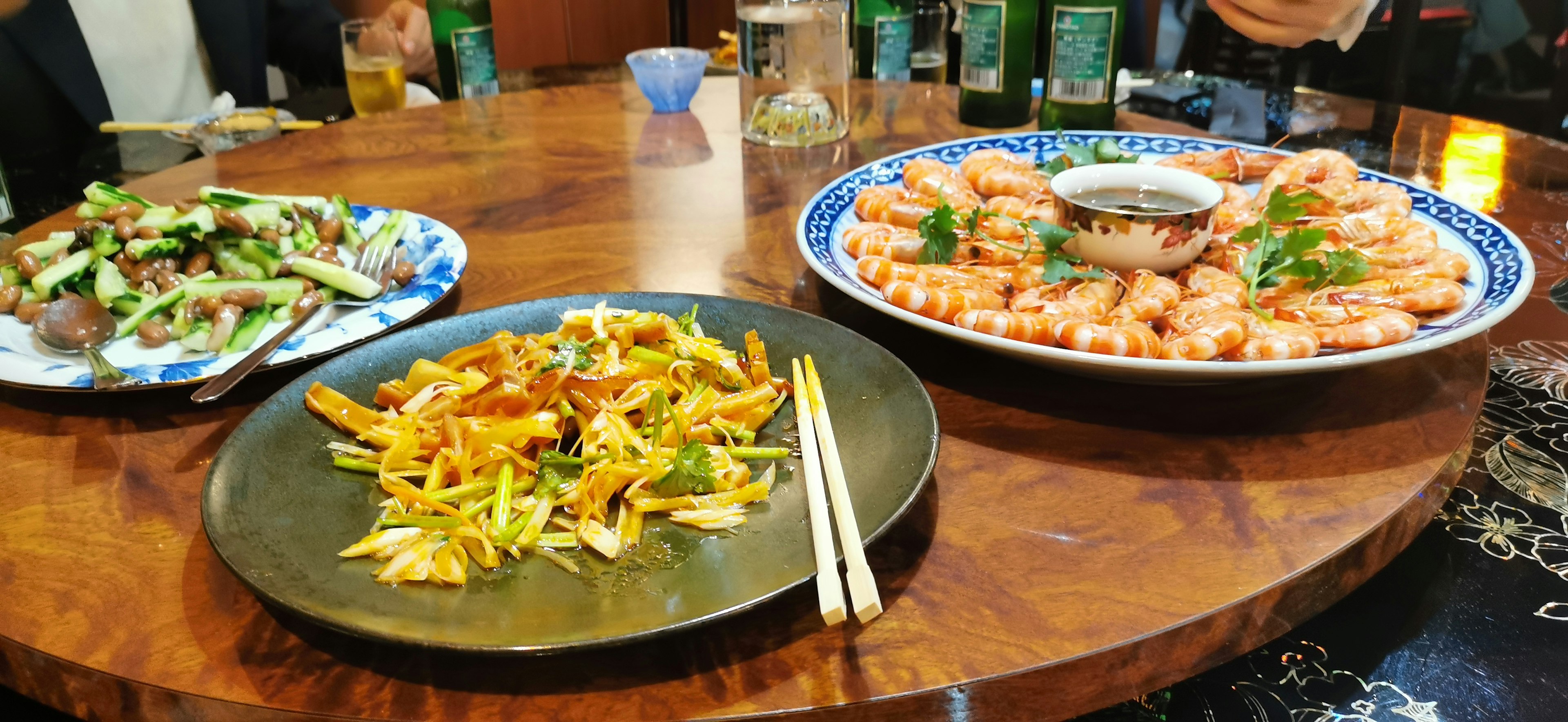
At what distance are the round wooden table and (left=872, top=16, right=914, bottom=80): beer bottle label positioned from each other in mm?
1228

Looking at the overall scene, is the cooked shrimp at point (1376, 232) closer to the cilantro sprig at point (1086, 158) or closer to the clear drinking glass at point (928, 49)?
the cilantro sprig at point (1086, 158)

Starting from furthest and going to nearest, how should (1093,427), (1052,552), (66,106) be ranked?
1. (66,106)
2. (1093,427)
3. (1052,552)

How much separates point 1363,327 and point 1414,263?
0.83 ft

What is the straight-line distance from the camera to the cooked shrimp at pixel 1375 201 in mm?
1255

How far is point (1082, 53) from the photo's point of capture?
5.51 ft

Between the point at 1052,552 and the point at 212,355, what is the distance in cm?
85

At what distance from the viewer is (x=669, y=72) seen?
2033 millimetres

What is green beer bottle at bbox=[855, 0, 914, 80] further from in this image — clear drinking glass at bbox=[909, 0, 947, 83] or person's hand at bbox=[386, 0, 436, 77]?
person's hand at bbox=[386, 0, 436, 77]

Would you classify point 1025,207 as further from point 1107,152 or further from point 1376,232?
point 1376,232

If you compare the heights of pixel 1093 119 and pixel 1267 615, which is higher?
pixel 1093 119

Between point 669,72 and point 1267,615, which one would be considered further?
point 669,72

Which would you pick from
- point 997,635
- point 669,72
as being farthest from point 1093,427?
point 669,72

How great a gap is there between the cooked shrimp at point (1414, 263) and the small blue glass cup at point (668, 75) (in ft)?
4.31

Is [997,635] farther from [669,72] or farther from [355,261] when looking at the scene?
[669,72]
